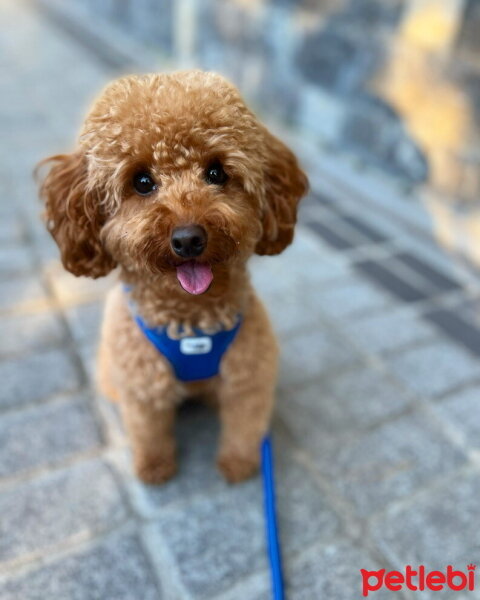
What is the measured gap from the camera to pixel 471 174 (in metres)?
3.38

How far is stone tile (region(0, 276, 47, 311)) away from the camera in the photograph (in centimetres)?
282

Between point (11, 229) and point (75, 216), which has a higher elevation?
point (75, 216)

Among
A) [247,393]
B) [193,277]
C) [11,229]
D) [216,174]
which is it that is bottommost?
[11,229]

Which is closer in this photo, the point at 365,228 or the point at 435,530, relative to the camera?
the point at 435,530

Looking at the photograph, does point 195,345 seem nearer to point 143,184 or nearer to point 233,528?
point 143,184

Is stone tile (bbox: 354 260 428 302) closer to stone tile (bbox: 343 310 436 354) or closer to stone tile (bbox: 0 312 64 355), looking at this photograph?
stone tile (bbox: 343 310 436 354)

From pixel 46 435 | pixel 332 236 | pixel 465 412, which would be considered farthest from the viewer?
pixel 332 236

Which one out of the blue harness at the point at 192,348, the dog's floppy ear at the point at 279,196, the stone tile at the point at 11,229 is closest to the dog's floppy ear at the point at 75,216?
the blue harness at the point at 192,348

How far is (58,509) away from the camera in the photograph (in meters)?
1.87

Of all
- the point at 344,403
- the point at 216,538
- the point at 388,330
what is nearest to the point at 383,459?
the point at 344,403

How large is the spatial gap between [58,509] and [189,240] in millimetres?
1177

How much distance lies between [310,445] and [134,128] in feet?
4.82

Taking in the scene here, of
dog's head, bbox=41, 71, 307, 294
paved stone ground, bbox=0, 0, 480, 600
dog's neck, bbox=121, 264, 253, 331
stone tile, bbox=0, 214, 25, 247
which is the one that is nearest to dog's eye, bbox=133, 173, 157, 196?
dog's head, bbox=41, 71, 307, 294

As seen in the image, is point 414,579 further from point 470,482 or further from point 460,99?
point 460,99
